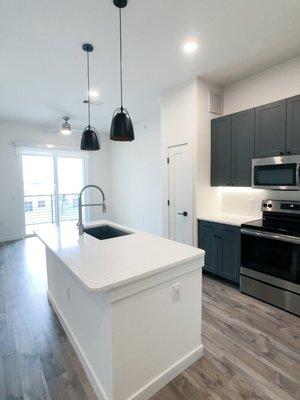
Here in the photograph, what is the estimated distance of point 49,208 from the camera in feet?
21.3

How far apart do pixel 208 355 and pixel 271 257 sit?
4.36ft

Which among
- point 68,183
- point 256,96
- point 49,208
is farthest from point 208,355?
point 68,183

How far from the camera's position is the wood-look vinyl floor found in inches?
63.4

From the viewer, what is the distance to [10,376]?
5.77 feet

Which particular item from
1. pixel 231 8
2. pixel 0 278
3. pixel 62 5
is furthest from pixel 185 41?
pixel 0 278

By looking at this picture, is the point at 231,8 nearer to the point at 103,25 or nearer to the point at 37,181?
the point at 103,25

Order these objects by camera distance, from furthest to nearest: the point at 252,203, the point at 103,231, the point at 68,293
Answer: the point at 252,203, the point at 103,231, the point at 68,293

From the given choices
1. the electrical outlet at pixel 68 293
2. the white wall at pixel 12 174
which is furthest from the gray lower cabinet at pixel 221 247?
the white wall at pixel 12 174

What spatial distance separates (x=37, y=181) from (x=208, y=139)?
4820mm

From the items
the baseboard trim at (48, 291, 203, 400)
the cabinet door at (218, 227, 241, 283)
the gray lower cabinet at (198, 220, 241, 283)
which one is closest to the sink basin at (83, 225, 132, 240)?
the baseboard trim at (48, 291, 203, 400)

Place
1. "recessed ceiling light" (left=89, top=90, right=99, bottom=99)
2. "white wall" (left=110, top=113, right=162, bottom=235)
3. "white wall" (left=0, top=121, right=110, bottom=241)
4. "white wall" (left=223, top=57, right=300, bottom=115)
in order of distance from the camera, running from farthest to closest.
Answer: "white wall" (left=0, top=121, right=110, bottom=241)
"white wall" (left=110, top=113, right=162, bottom=235)
"recessed ceiling light" (left=89, top=90, right=99, bottom=99)
"white wall" (left=223, top=57, right=300, bottom=115)

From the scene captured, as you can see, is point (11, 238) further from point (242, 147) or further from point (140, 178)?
point (242, 147)

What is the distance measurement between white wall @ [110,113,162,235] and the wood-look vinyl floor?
110 inches

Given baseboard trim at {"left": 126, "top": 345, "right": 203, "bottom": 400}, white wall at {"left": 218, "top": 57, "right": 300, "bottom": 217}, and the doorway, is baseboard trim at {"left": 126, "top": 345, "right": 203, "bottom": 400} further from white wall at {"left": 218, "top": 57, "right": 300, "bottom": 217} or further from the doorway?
the doorway
